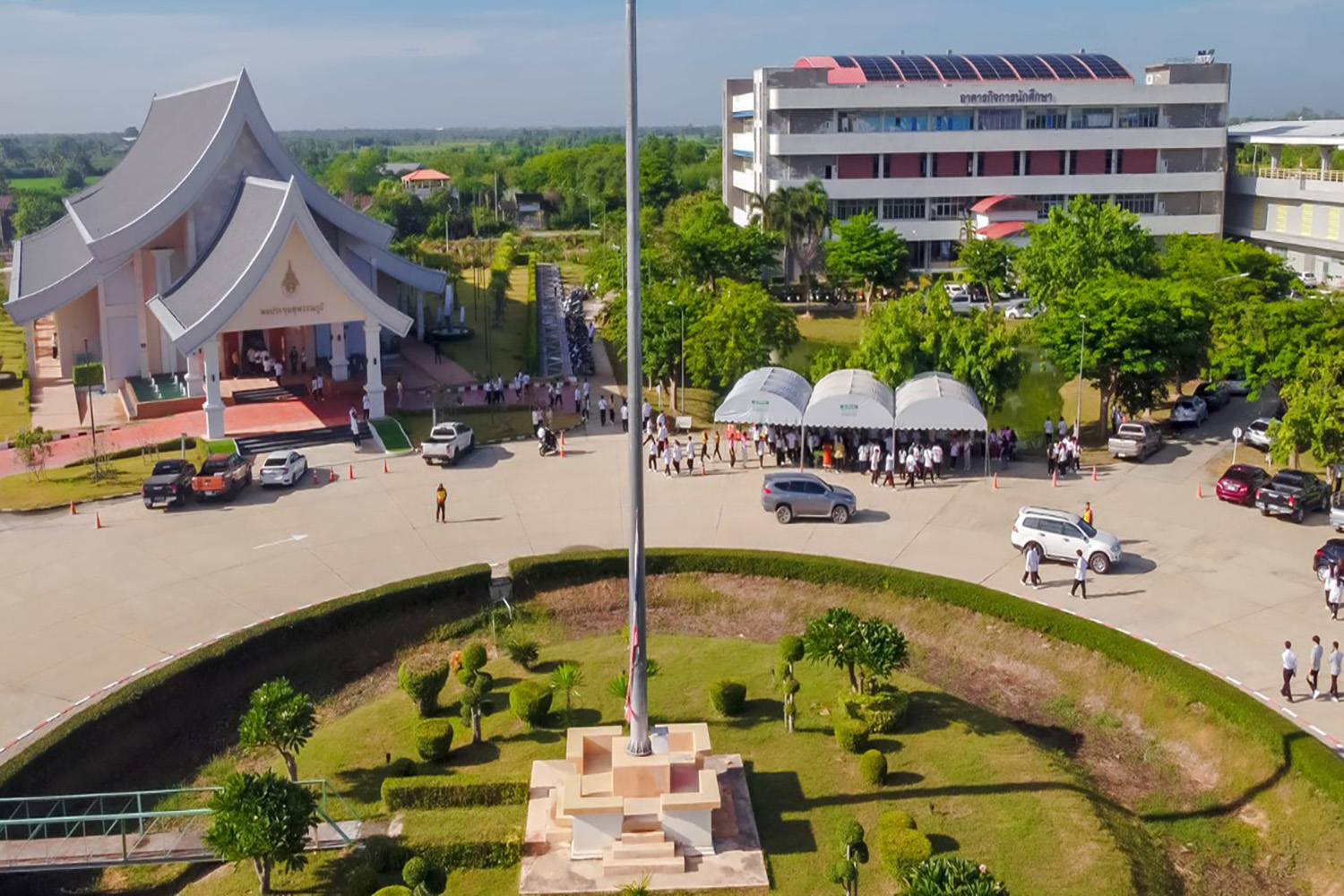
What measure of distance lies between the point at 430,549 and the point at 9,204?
130m

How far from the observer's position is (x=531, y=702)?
23141 mm

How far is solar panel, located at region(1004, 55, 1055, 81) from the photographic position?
7925 centimetres

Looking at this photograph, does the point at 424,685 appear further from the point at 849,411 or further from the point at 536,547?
the point at 849,411

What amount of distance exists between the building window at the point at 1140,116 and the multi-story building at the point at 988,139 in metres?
0.06

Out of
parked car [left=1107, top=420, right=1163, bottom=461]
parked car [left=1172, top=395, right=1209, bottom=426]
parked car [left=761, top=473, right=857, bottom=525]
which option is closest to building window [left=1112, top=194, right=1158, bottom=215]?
parked car [left=1172, top=395, right=1209, bottom=426]

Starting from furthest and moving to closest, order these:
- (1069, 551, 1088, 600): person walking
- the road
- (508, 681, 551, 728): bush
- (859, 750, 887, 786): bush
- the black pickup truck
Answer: the black pickup truck < (1069, 551, 1088, 600): person walking < the road < (508, 681, 551, 728): bush < (859, 750, 887, 786): bush

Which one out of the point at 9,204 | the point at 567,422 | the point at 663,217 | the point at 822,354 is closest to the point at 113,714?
the point at 567,422

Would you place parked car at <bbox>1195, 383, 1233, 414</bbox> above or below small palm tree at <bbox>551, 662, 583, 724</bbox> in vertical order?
above

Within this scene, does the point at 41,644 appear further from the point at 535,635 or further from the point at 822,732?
the point at 822,732

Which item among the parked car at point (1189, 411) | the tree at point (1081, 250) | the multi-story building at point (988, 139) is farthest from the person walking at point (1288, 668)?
the multi-story building at point (988, 139)

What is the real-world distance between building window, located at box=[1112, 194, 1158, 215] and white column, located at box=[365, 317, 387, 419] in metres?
53.3

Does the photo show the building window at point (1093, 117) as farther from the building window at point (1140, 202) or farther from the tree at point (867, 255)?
the tree at point (867, 255)

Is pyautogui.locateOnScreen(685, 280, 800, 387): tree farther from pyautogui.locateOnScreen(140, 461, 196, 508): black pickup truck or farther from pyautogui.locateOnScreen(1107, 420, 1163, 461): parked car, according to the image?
pyautogui.locateOnScreen(140, 461, 196, 508): black pickup truck

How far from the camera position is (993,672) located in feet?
86.5
